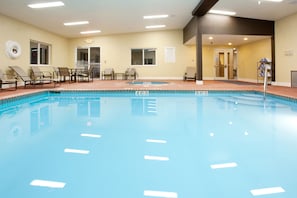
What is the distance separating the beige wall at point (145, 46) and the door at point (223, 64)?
1641 mm

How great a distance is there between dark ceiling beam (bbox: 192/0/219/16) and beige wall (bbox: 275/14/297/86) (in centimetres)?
307

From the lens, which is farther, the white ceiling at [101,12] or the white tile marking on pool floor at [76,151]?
the white ceiling at [101,12]

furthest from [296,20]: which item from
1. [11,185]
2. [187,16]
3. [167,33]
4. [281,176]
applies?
[11,185]

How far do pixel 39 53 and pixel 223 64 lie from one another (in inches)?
388

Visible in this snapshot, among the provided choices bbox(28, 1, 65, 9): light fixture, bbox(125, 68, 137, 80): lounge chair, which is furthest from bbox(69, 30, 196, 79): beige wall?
bbox(28, 1, 65, 9): light fixture

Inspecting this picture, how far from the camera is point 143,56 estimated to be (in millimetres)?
14406

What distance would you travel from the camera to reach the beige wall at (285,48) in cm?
913

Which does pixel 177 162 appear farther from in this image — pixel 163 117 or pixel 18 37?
pixel 18 37

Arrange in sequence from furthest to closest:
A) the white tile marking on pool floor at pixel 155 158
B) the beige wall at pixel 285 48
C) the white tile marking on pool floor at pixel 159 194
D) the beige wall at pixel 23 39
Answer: the beige wall at pixel 285 48 → the beige wall at pixel 23 39 → the white tile marking on pool floor at pixel 155 158 → the white tile marking on pool floor at pixel 159 194

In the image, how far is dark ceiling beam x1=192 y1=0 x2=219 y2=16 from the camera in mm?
7844

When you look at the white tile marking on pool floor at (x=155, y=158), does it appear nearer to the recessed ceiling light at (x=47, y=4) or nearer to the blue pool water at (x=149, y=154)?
the blue pool water at (x=149, y=154)

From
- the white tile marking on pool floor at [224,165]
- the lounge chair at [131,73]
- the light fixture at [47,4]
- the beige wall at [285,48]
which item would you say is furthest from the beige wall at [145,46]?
the white tile marking on pool floor at [224,165]

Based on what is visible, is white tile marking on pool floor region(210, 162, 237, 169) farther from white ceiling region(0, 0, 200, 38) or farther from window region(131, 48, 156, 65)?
window region(131, 48, 156, 65)

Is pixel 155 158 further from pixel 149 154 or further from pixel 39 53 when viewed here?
pixel 39 53
